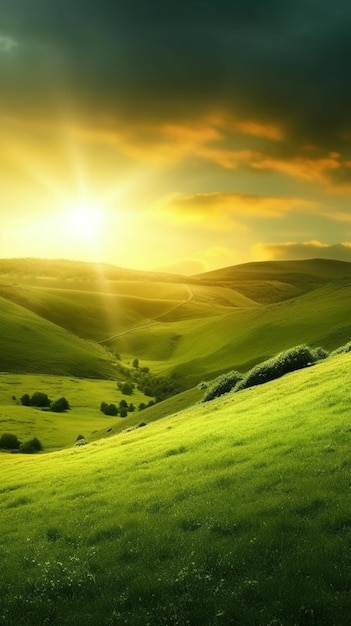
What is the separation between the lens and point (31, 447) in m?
96.0

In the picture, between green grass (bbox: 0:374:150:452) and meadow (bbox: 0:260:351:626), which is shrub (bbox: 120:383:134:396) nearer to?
green grass (bbox: 0:374:150:452)

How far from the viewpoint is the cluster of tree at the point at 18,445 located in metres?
95.6

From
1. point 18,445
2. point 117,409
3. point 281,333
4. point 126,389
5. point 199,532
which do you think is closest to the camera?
point 199,532

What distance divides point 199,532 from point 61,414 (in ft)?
416

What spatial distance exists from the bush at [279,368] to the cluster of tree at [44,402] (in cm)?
10395

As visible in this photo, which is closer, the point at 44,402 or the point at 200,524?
the point at 200,524

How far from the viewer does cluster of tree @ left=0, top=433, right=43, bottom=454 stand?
9556 centimetres

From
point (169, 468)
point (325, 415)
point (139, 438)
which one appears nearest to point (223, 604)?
point (169, 468)

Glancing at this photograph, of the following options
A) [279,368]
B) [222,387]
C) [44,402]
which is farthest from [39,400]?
[279,368]

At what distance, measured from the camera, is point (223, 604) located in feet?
49.3

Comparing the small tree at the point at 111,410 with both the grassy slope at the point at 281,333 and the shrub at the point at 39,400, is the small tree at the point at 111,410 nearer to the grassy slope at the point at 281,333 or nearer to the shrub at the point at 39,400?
the shrub at the point at 39,400

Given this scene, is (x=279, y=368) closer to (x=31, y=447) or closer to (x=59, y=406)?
(x=31, y=447)

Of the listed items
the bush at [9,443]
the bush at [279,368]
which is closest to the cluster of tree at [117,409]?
the bush at [9,443]

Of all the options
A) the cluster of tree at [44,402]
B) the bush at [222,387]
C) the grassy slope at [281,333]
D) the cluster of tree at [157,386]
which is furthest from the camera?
the cluster of tree at [157,386]
